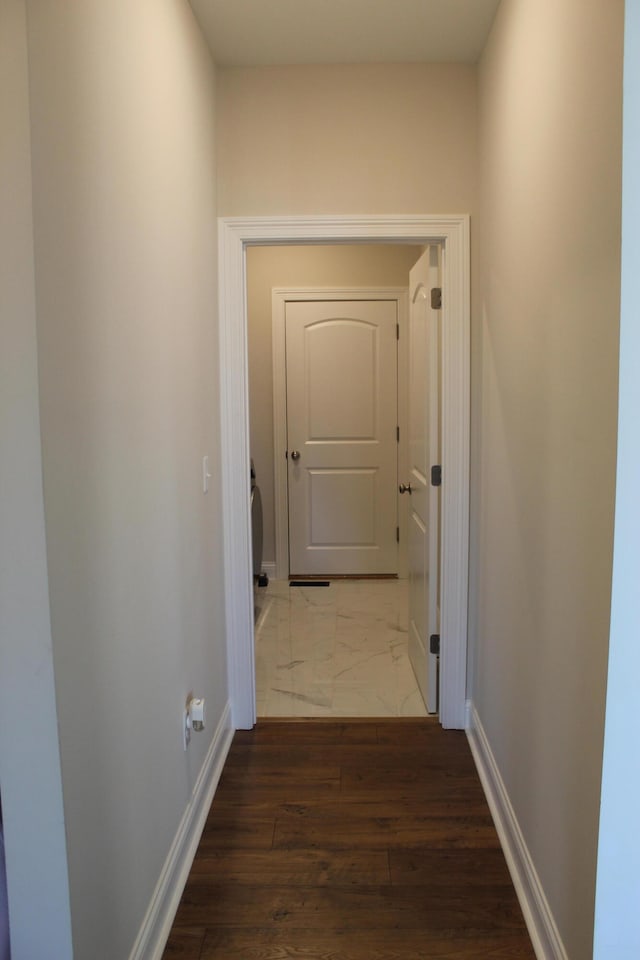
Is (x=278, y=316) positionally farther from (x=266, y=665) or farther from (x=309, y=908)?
(x=309, y=908)

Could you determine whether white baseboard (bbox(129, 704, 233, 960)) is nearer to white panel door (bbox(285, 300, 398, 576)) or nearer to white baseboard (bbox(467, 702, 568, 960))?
white baseboard (bbox(467, 702, 568, 960))

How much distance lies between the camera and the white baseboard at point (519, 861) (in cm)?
149

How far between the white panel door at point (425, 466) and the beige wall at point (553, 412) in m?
0.39

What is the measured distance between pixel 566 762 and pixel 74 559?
1.11 m

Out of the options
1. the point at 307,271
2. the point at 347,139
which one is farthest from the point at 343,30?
the point at 307,271

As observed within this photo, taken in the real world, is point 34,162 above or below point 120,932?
above

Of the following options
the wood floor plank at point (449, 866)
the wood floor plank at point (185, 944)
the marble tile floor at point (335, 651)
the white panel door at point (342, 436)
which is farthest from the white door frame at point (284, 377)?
the wood floor plank at point (185, 944)

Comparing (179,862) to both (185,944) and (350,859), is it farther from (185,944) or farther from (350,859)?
(350,859)

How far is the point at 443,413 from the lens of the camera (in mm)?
2498

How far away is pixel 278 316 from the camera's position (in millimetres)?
4531

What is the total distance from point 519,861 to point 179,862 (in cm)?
94

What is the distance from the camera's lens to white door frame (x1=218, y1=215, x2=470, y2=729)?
2422 mm

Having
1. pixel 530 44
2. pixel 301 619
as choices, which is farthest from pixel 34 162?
pixel 301 619

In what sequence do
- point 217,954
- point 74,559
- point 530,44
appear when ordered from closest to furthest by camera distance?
1. point 74,559
2. point 217,954
3. point 530,44
